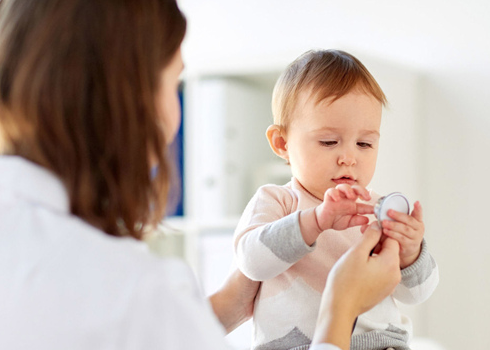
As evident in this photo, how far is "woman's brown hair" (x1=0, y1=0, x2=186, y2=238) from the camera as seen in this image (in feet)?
2.14

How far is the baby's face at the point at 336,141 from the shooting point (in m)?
1.01

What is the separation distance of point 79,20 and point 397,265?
50cm

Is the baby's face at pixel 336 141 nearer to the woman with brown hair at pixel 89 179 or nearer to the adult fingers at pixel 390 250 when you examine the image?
the adult fingers at pixel 390 250

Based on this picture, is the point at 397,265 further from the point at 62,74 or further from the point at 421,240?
the point at 62,74

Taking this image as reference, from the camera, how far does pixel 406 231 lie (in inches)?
35.1

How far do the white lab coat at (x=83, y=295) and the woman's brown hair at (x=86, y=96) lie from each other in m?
0.06

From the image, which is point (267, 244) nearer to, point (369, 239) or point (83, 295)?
point (369, 239)

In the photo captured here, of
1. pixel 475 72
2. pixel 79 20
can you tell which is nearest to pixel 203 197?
pixel 475 72

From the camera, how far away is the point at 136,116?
678 millimetres

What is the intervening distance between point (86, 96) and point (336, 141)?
48cm

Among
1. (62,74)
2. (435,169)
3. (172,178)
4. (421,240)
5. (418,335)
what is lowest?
(418,335)

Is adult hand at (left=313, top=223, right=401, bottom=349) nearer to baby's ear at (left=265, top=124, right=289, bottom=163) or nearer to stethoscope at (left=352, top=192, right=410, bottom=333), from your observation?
stethoscope at (left=352, top=192, right=410, bottom=333)

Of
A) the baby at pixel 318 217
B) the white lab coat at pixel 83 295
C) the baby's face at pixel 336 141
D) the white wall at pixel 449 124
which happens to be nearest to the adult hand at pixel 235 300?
the baby at pixel 318 217

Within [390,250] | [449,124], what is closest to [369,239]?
[390,250]
